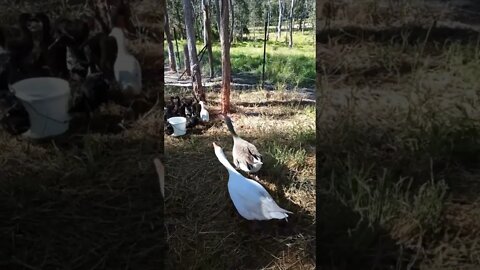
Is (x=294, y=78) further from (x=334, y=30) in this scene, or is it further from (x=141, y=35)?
(x=141, y=35)

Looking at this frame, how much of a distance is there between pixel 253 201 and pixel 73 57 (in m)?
0.72

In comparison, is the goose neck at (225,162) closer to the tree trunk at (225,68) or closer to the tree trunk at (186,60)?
the tree trunk at (225,68)

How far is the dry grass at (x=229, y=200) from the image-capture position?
1396mm

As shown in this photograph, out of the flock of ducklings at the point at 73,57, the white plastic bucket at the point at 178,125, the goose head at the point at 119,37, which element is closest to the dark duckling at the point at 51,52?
the flock of ducklings at the point at 73,57

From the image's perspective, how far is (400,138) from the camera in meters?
1.20

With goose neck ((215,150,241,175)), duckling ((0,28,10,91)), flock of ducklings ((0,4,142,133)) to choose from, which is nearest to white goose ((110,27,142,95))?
flock of ducklings ((0,4,142,133))

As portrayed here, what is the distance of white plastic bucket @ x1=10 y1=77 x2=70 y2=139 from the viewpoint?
1224 mm

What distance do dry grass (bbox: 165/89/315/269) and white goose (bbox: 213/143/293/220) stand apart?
0.04m

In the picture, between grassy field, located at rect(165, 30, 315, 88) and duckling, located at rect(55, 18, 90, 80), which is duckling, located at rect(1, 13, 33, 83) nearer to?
duckling, located at rect(55, 18, 90, 80)

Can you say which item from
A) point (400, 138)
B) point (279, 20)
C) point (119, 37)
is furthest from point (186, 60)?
point (400, 138)

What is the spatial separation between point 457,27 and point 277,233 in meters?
0.83

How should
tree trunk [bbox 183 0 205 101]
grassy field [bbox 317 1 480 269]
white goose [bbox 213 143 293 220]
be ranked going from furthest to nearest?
tree trunk [bbox 183 0 205 101] → white goose [bbox 213 143 293 220] → grassy field [bbox 317 1 480 269]

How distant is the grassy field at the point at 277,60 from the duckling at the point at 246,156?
1.04 feet

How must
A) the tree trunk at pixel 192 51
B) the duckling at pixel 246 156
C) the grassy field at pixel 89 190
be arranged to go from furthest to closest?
the tree trunk at pixel 192 51, the duckling at pixel 246 156, the grassy field at pixel 89 190
